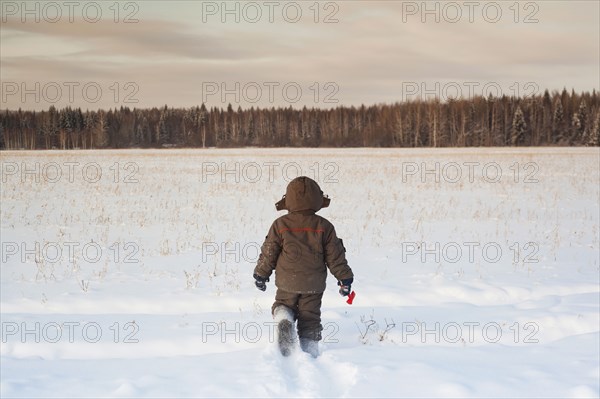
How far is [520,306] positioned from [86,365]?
5.21m

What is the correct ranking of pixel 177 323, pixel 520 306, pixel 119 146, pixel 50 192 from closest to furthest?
pixel 177 323
pixel 520 306
pixel 50 192
pixel 119 146

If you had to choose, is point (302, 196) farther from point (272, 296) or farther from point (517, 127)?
point (517, 127)

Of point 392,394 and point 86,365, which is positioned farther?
point 86,365

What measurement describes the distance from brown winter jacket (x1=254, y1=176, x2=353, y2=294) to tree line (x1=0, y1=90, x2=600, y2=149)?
75644 millimetres

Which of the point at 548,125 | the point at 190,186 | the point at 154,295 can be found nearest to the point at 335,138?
the point at 548,125

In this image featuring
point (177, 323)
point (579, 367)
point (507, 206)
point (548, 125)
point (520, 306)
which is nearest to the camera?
point (579, 367)

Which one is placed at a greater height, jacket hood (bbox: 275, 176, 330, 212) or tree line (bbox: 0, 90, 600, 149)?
tree line (bbox: 0, 90, 600, 149)

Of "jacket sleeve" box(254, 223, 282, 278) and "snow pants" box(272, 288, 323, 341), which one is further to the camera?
"snow pants" box(272, 288, 323, 341)

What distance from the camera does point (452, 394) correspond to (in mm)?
4344

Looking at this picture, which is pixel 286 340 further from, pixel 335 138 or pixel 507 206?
pixel 335 138

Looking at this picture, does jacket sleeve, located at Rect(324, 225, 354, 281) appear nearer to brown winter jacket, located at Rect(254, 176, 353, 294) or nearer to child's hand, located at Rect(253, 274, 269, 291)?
brown winter jacket, located at Rect(254, 176, 353, 294)

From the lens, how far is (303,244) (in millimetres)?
5145

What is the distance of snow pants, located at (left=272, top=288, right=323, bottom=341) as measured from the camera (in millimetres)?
5289

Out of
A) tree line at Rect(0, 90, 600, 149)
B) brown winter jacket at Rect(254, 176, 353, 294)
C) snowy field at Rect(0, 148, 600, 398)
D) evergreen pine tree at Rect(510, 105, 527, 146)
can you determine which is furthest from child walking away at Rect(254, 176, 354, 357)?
evergreen pine tree at Rect(510, 105, 527, 146)
